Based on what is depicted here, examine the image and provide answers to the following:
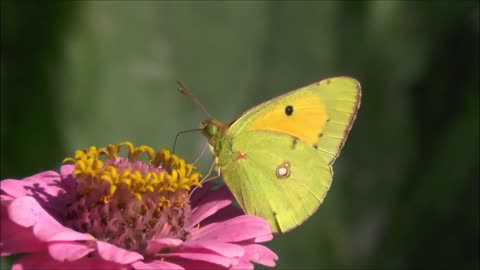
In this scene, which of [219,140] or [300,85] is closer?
[219,140]

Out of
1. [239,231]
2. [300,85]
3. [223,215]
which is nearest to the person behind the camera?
[239,231]

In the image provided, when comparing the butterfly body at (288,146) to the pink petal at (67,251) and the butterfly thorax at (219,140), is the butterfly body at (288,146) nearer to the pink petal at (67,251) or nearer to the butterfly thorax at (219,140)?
the butterfly thorax at (219,140)

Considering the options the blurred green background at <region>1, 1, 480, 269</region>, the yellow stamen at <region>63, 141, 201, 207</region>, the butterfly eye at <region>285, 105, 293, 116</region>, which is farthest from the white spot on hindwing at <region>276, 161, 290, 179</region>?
the blurred green background at <region>1, 1, 480, 269</region>

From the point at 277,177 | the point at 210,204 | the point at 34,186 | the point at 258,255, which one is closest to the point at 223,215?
the point at 210,204

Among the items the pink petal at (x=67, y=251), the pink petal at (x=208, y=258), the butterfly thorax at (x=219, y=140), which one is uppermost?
the butterfly thorax at (x=219, y=140)

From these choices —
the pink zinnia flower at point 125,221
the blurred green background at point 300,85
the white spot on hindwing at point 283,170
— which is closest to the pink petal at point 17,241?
the pink zinnia flower at point 125,221

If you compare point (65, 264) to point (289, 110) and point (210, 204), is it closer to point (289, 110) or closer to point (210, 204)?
point (210, 204)
